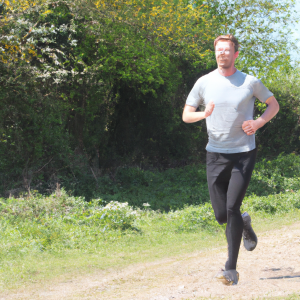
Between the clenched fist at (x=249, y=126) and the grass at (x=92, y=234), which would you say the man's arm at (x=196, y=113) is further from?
the grass at (x=92, y=234)

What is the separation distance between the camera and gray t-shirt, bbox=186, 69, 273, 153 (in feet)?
12.0

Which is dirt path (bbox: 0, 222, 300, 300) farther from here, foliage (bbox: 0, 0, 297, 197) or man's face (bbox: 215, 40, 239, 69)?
foliage (bbox: 0, 0, 297, 197)

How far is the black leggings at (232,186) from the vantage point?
373 centimetres

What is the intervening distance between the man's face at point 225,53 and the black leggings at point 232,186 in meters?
0.87

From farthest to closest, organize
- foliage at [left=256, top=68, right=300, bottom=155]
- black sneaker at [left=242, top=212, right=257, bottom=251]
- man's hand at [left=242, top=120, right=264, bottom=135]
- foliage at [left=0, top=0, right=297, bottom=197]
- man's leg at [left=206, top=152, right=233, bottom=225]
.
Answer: foliage at [left=256, top=68, right=300, bottom=155] → foliage at [left=0, top=0, right=297, bottom=197] → black sneaker at [left=242, top=212, right=257, bottom=251] → man's leg at [left=206, top=152, right=233, bottom=225] → man's hand at [left=242, top=120, right=264, bottom=135]

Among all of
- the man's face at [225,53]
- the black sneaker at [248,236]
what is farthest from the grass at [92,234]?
the man's face at [225,53]

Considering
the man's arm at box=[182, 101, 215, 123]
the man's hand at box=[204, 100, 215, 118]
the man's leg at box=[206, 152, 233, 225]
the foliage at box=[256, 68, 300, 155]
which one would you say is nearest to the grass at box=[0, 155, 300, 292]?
the man's leg at box=[206, 152, 233, 225]

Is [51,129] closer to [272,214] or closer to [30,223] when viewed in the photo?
[30,223]

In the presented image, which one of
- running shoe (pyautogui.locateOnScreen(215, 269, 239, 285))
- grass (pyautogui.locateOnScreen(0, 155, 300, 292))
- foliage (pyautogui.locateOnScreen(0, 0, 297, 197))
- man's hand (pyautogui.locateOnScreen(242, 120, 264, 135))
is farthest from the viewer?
foliage (pyautogui.locateOnScreen(0, 0, 297, 197))

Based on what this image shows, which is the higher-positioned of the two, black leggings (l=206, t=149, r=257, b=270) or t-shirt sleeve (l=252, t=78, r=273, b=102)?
t-shirt sleeve (l=252, t=78, r=273, b=102)

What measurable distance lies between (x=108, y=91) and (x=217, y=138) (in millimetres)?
12162

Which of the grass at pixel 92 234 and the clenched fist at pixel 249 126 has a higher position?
the clenched fist at pixel 249 126

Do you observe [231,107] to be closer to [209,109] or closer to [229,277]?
[209,109]

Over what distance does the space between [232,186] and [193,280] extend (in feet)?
3.80
